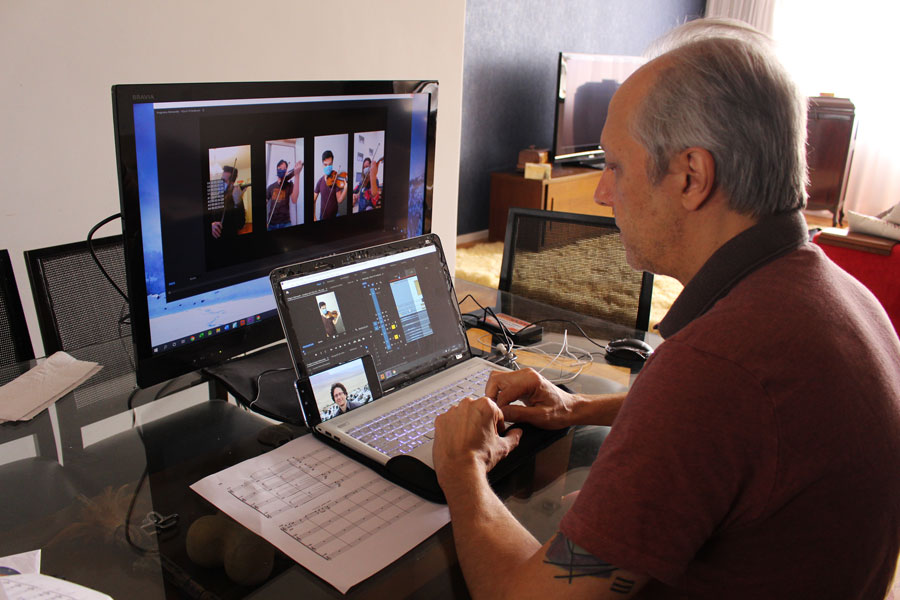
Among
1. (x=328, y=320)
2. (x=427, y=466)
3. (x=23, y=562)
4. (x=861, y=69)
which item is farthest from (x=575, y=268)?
(x=861, y=69)

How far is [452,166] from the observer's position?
3.00m

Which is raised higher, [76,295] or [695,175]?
[695,175]

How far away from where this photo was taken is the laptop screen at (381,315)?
1.07 meters

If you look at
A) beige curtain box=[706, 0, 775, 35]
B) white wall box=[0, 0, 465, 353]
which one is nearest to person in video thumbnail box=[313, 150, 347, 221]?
white wall box=[0, 0, 465, 353]

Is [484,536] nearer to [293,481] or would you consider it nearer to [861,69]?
[293,481]

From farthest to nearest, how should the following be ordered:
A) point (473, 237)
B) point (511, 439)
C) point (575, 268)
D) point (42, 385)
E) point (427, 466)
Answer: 1. point (473, 237)
2. point (575, 268)
3. point (42, 385)
4. point (511, 439)
5. point (427, 466)

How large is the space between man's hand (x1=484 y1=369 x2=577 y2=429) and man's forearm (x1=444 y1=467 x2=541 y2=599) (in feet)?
0.71

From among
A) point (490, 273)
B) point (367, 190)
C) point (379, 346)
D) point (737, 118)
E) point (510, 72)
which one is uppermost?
point (510, 72)

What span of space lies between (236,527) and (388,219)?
2.46 ft

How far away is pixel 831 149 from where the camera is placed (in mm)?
6199

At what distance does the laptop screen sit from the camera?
3.52 feet

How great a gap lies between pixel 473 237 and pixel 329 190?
14.0ft

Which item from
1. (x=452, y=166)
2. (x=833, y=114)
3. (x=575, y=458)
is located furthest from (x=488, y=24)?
(x=575, y=458)

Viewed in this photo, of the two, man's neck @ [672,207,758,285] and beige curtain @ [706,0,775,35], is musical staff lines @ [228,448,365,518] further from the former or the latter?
beige curtain @ [706,0,775,35]
